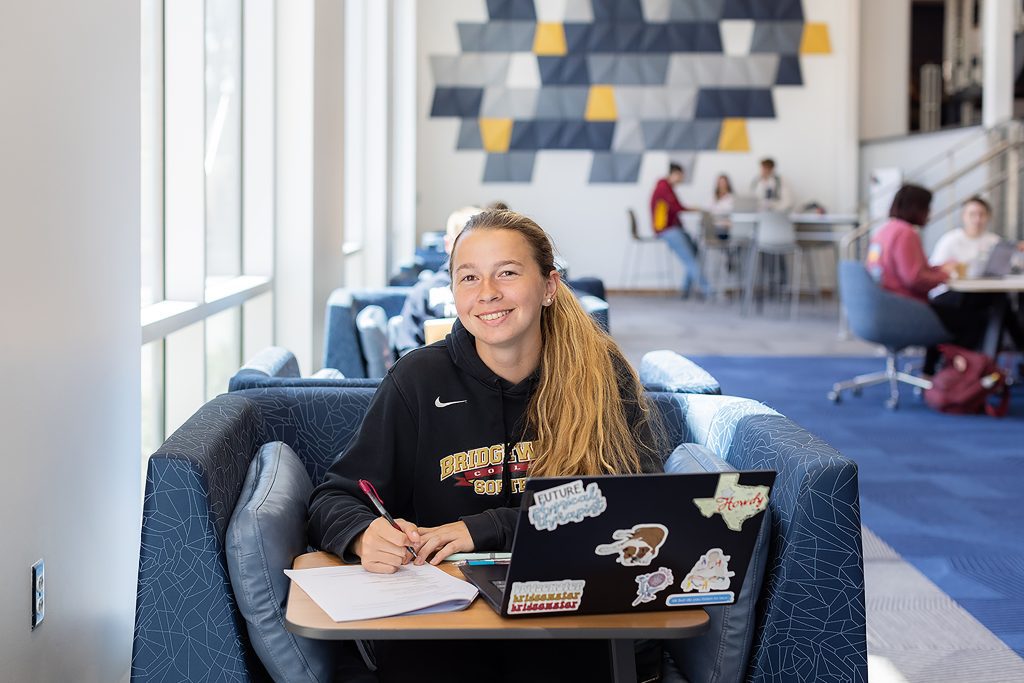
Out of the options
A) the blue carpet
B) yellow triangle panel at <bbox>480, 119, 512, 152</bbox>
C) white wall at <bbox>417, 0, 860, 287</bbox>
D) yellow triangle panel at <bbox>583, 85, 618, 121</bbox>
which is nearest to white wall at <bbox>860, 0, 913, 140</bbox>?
white wall at <bbox>417, 0, 860, 287</bbox>

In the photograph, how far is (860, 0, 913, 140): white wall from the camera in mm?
14422

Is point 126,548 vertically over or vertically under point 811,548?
under

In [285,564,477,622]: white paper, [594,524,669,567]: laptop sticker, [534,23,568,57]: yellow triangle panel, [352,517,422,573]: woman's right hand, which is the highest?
[534,23,568,57]: yellow triangle panel

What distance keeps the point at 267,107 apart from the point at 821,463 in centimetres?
360

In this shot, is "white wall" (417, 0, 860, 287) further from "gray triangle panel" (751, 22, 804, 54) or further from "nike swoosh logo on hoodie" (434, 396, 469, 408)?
"nike swoosh logo on hoodie" (434, 396, 469, 408)

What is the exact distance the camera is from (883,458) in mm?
5535

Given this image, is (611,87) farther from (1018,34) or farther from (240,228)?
(240,228)

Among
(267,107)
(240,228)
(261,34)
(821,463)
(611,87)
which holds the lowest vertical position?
(821,463)

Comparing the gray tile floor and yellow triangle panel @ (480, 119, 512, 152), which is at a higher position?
yellow triangle panel @ (480, 119, 512, 152)

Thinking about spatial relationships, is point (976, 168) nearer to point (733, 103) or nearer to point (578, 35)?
point (733, 103)

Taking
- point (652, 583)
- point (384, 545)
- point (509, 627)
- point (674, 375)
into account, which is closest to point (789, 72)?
point (674, 375)

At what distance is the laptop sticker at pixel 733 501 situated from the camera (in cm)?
155

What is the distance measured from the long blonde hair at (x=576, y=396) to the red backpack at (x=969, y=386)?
4921mm

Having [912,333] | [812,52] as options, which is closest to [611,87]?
[812,52]
